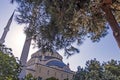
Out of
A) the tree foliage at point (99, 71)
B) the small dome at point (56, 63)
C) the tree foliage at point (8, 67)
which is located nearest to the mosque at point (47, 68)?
the small dome at point (56, 63)

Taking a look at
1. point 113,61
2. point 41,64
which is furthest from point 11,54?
point 41,64

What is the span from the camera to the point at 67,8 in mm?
8055

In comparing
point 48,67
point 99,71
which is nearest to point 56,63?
point 48,67

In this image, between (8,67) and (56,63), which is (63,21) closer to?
(8,67)

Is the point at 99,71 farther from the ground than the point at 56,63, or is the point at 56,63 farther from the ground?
the point at 56,63

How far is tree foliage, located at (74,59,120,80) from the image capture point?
100 ft

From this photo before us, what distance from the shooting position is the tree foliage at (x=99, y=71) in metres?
30.5

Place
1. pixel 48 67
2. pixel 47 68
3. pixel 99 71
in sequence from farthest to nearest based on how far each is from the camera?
pixel 47 68
pixel 48 67
pixel 99 71

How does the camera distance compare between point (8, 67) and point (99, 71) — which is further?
point (99, 71)

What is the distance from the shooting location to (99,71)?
31.6 m

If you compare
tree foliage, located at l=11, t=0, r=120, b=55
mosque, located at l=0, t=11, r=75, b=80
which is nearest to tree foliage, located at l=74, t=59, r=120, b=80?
mosque, located at l=0, t=11, r=75, b=80

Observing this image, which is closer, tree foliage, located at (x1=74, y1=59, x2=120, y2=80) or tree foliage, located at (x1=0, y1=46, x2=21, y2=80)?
tree foliage, located at (x1=0, y1=46, x2=21, y2=80)

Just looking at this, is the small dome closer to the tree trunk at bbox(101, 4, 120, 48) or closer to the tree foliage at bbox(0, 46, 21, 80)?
the tree foliage at bbox(0, 46, 21, 80)

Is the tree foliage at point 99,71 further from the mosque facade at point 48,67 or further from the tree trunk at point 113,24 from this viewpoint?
the tree trunk at point 113,24
